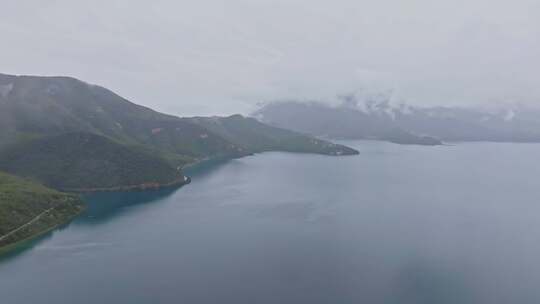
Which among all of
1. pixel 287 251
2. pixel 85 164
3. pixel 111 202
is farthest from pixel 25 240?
pixel 85 164

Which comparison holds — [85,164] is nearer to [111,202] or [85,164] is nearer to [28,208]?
[111,202]

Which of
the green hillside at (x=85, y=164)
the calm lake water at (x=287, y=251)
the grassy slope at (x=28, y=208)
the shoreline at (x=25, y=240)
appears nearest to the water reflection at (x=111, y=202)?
the calm lake water at (x=287, y=251)

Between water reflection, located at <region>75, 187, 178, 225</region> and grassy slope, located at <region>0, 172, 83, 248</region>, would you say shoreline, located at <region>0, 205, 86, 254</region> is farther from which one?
water reflection, located at <region>75, 187, 178, 225</region>

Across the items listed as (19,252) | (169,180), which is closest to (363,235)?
(19,252)

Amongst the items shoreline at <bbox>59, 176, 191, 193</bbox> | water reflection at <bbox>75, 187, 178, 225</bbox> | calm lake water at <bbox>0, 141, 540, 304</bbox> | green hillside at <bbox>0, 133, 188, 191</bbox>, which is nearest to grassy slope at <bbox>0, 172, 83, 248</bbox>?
water reflection at <bbox>75, 187, 178, 225</bbox>

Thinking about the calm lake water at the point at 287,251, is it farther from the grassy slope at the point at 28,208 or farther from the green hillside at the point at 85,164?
the green hillside at the point at 85,164

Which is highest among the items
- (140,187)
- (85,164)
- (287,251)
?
(85,164)
